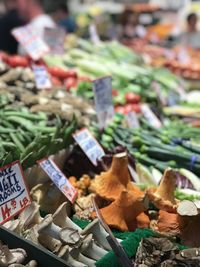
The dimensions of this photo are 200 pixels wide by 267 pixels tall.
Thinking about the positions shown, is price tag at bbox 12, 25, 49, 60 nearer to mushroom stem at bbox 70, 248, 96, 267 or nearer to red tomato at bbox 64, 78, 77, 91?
red tomato at bbox 64, 78, 77, 91

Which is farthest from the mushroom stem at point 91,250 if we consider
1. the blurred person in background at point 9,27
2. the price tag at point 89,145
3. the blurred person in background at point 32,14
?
the blurred person in background at point 32,14

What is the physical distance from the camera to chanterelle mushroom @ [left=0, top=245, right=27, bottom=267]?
2.31 meters

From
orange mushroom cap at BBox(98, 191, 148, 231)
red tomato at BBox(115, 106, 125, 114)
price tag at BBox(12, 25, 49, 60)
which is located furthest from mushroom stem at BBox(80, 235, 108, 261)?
price tag at BBox(12, 25, 49, 60)

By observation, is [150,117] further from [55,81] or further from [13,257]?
[13,257]

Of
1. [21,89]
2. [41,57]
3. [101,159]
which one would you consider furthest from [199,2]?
[101,159]

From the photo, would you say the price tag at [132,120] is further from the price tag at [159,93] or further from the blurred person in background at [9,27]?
the blurred person in background at [9,27]

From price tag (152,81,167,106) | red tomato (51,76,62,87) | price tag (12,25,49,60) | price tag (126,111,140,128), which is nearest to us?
price tag (126,111,140,128)

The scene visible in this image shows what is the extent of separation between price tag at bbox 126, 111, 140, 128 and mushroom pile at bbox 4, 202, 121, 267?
6.77 feet

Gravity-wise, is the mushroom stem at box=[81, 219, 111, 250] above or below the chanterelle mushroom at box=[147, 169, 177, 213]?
above

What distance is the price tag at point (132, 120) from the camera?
4.63m

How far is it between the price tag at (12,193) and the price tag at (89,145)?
93 cm

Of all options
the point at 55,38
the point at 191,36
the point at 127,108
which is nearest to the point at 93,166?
the point at 127,108

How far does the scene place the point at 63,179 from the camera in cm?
314

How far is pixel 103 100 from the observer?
14.2 ft
